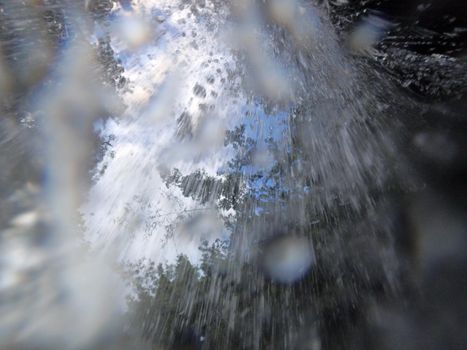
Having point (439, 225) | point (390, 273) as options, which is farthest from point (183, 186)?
point (439, 225)

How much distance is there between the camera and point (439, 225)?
255 cm

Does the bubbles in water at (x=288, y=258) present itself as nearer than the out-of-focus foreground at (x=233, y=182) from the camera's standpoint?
No

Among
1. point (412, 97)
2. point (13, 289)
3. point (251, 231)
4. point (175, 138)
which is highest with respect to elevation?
point (412, 97)

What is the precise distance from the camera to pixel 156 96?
3.59 metres

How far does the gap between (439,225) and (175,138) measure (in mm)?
2303

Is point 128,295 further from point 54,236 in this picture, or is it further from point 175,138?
point 175,138

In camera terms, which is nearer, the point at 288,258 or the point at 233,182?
the point at 288,258

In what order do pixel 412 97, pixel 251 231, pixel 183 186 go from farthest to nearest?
pixel 412 97
pixel 183 186
pixel 251 231

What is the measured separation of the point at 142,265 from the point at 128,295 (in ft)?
0.76

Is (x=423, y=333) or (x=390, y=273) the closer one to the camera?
(x=423, y=333)

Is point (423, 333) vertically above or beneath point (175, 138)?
beneath

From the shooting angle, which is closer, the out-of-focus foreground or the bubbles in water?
the out-of-focus foreground

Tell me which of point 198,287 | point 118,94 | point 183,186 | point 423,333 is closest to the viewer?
point 423,333

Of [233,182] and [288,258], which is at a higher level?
[233,182]
